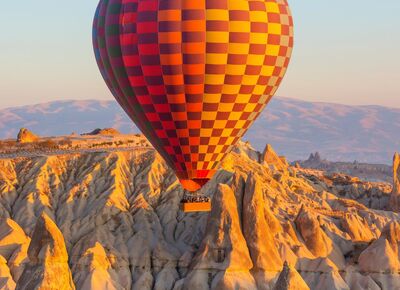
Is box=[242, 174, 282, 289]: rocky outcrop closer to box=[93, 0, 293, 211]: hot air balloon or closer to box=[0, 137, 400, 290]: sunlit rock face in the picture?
box=[0, 137, 400, 290]: sunlit rock face

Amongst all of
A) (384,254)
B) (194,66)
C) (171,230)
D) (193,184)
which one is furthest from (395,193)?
(194,66)

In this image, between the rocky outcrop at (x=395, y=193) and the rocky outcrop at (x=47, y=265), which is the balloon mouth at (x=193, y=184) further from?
the rocky outcrop at (x=395, y=193)

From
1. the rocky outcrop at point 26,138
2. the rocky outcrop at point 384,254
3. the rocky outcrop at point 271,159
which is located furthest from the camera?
the rocky outcrop at point 271,159

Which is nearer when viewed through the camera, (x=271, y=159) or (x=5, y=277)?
(x=5, y=277)

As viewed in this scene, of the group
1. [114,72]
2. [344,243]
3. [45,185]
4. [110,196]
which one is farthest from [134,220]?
[114,72]

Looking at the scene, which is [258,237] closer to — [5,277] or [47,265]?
[5,277]

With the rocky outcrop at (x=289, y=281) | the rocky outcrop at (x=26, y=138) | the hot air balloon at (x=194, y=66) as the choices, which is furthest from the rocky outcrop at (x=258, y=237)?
the rocky outcrop at (x=289, y=281)

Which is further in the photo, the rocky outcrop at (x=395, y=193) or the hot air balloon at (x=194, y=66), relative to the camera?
the rocky outcrop at (x=395, y=193)

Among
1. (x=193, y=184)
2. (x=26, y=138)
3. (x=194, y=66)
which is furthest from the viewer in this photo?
(x=26, y=138)
